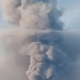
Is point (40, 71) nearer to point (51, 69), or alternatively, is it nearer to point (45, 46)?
point (51, 69)

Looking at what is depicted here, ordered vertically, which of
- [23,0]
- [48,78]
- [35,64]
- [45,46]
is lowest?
[48,78]

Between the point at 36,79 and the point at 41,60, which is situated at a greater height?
the point at 41,60

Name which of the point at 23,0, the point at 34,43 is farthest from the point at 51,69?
the point at 23,0

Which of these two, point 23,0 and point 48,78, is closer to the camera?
point 48,78

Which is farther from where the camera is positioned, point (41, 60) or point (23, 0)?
point (23, 0)

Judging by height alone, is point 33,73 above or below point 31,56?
below

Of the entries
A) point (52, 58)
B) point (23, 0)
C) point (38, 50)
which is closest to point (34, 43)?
point (38, 50)

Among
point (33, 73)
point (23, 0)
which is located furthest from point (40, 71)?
point (23, 0)

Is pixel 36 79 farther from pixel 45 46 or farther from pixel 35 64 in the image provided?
pixel 45 46

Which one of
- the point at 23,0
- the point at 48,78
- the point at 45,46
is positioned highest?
the point at 23,0
